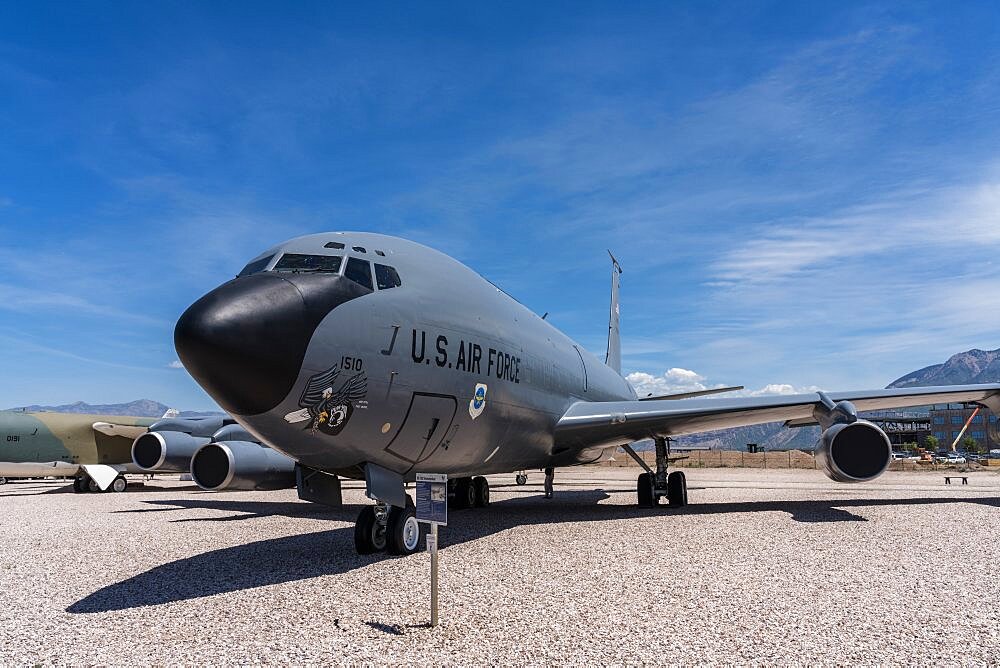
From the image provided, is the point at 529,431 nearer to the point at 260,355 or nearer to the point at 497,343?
the point at 497,343

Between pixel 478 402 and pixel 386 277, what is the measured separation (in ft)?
7.96

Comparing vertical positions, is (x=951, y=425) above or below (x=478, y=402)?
above

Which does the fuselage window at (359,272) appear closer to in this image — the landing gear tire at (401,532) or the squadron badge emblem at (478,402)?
the squadron badge emblem at (478,402)

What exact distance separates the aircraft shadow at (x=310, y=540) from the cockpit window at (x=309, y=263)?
141 inches

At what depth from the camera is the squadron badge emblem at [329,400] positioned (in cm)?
702

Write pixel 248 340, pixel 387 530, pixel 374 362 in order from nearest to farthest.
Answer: pixel 248 340 < pixel 374 362 < pixel 387 530

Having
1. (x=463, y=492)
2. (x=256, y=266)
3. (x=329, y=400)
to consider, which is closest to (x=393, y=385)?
(x=329, y=400)

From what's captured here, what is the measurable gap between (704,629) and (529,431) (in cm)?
696

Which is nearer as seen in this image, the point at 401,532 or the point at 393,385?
the point at 393,385

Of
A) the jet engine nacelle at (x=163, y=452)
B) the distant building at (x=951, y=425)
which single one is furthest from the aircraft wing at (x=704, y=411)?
the distant building at (x=951, y=425)

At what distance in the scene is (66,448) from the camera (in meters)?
27.4

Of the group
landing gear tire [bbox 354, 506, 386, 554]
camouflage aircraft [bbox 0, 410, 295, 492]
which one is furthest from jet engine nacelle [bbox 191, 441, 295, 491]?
camouflage aircraft [bbox 0, 410, 295, 492]

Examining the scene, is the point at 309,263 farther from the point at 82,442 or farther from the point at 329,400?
the point at 82,442

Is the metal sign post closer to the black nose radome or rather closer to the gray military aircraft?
the gray military aircraft
